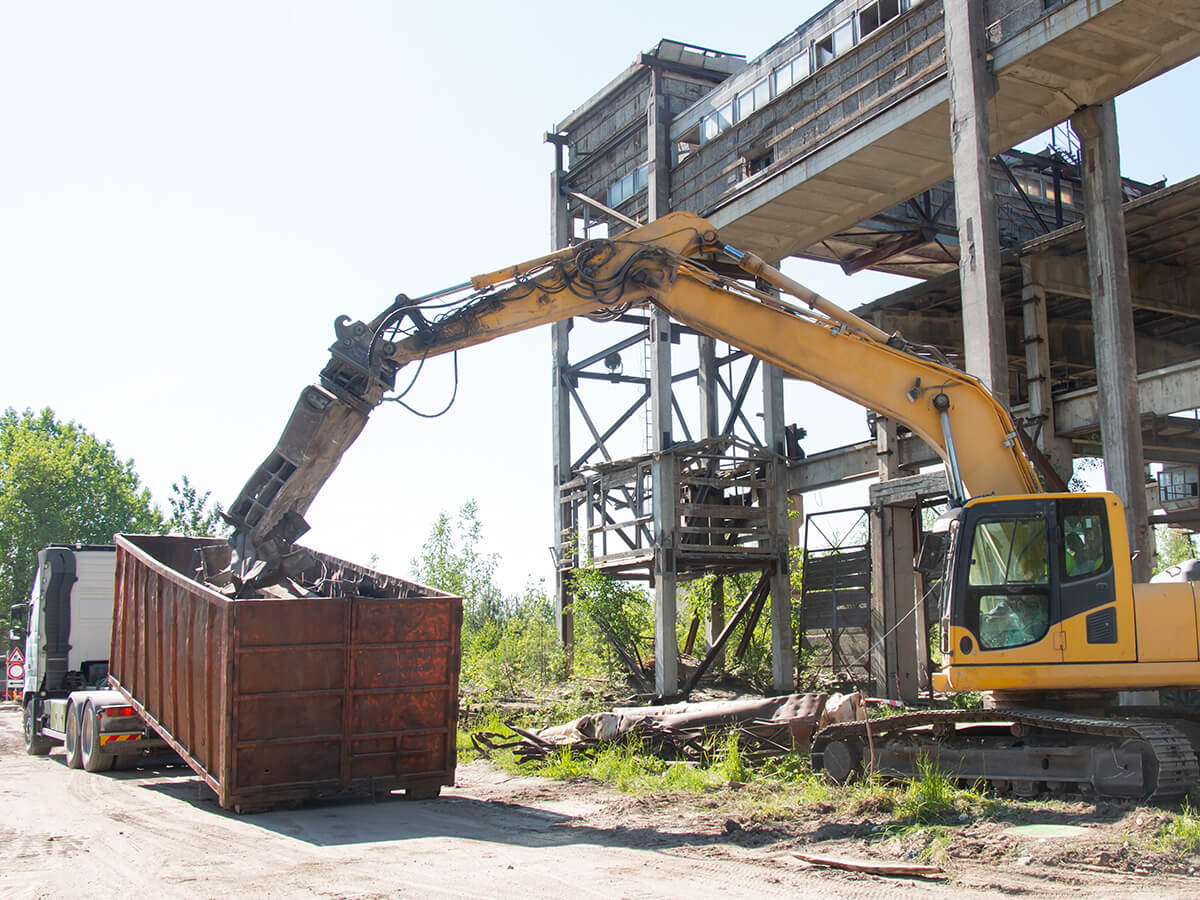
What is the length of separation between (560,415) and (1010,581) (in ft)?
60.2

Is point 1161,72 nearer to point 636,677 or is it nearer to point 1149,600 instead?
point 1149,600

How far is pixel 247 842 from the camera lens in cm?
867

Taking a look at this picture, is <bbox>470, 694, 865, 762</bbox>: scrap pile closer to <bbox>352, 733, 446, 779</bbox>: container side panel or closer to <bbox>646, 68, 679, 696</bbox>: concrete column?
<bbox>352, 733, 446, 779</bbox>: container side panel

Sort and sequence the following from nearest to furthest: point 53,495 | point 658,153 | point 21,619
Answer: point 21,619 < point 658,153 < point 53,495

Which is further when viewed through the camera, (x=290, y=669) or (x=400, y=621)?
(x=400, y=621)

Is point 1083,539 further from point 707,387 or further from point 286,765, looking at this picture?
point 707,387

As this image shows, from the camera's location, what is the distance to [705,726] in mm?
13266

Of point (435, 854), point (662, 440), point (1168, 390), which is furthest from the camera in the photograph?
point (662, 440)

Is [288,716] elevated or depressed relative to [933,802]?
elevated

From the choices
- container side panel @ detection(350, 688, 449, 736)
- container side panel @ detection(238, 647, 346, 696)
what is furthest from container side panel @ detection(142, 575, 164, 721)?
container side panel @ detection(350, 688, 449, 736)

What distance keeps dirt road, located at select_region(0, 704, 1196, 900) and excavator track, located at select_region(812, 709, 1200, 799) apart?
1.84 meters

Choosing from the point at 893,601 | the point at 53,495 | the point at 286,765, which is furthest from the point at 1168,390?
the point at 53,495

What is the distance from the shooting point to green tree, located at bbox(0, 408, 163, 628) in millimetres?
56031

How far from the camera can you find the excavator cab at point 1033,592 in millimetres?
9141
